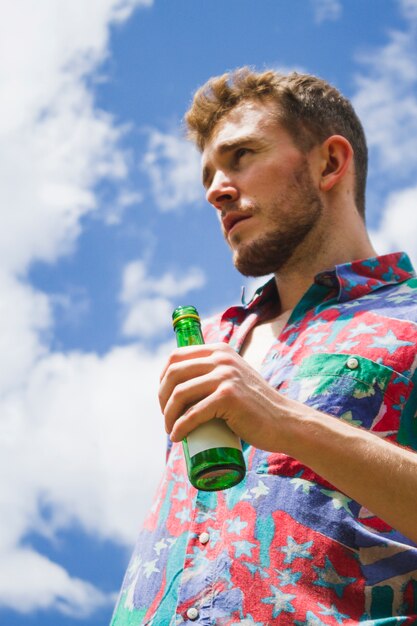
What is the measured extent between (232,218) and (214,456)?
1664mm

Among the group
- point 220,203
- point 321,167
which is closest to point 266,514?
point 220,203

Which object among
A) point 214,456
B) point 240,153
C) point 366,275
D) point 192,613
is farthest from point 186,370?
point 240,153

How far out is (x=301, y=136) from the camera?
11.9ft

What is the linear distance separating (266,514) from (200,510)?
28 cm

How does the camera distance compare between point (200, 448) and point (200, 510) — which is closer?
point (200, 448)

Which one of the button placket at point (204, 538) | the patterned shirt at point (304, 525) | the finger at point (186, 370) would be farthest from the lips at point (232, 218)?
the finger at point (186, 370)

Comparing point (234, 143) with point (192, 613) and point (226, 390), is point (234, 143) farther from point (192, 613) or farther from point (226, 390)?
point (192, 613)

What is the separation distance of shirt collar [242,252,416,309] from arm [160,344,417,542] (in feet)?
3.28

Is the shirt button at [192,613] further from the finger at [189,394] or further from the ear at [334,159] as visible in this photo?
the ear at [334,159]

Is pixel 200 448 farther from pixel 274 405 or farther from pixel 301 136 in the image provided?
pixel 301 136

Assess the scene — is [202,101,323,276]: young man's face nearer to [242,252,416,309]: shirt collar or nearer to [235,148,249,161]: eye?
[235,148,249,161]: eye

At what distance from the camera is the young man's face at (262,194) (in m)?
3.30

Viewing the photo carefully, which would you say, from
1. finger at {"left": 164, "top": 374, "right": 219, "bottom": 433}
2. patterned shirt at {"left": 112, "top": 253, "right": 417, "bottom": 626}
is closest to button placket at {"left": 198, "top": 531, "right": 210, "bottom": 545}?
patterned shirt at {"left": 112, "top": 253, "right": 417, "bottom": 626}

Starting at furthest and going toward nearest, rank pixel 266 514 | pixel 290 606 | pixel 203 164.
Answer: pixel 203 164 < pixel 266 514 < pixel 290 606
